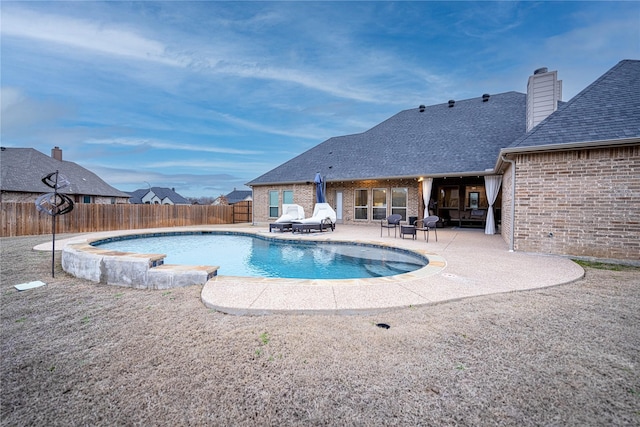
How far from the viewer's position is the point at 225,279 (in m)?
4.74

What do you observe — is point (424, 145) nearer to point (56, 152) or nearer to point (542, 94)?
point (542, 94)

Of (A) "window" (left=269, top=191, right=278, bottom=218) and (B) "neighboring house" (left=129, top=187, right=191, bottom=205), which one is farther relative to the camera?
(B) "neighboring house" (left=129, top=187, right=191, bottom=205)

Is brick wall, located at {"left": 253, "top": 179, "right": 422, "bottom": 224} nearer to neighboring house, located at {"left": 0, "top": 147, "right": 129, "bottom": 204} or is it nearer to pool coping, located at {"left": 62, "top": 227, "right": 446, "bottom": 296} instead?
pool coping, located at {"left": 62, "top": 227, "right": 446, "bottom": 296}

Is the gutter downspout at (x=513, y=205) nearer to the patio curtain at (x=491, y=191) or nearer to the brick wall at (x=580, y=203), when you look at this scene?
the brick wall at (x=580, y=203)

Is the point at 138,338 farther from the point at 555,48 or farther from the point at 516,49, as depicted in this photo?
the point at 516,49

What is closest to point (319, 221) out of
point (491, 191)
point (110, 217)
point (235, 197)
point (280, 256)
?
point (280, 256)

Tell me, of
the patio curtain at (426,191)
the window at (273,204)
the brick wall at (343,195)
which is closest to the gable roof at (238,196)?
the brick wall at (343,195)

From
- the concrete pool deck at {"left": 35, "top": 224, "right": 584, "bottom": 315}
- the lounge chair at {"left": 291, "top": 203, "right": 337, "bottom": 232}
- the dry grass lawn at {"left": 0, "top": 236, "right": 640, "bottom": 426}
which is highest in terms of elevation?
the lounge chair at {"left": 291, "top": 203, "right": 337, "bottom": 232}

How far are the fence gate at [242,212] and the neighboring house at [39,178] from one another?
9.27m

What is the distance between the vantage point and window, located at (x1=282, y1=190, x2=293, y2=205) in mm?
17422

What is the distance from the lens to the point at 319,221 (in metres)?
12.3

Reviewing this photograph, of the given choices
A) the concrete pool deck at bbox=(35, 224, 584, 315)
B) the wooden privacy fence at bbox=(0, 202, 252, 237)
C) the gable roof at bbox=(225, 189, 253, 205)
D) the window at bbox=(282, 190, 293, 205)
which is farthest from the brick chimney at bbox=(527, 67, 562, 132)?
the gable roof at bbox=(225, 189, 253, 205)

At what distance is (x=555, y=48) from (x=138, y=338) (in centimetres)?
1695

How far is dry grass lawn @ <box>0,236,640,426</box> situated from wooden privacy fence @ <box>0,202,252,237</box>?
39.0ft
